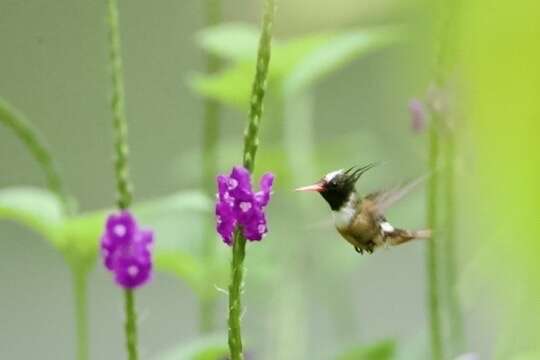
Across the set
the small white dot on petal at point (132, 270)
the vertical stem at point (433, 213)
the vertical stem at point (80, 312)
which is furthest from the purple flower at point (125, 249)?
the vertical stem at point (80, 312)

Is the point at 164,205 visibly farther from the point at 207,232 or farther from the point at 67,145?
the point at 67,145

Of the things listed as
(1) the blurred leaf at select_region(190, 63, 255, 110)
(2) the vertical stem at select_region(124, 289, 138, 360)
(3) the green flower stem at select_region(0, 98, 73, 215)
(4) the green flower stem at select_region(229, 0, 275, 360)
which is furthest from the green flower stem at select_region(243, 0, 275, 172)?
(1) the blurred leaf at select_region(190, 63, 255, 110)

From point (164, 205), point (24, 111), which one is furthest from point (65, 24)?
point (164, 205)

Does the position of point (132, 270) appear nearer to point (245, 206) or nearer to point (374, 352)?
point (245, 206)

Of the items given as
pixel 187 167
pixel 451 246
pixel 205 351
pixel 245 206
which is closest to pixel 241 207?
pixel 245 206

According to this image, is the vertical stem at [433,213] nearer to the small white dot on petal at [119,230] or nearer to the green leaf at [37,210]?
the small white dot on petal at [119,230]

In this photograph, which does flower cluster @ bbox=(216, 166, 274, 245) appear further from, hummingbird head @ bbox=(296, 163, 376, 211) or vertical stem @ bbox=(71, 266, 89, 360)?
vertical stem @ bbox=(71, 266, 89, 360)
